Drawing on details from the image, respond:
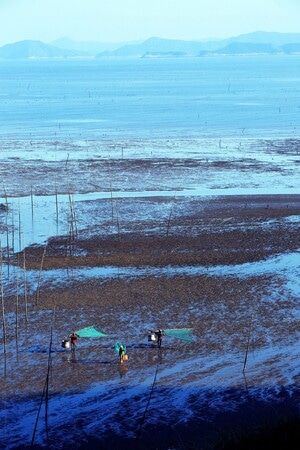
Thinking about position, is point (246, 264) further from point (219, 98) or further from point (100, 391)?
point (219, 98)

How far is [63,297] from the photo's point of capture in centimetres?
2756

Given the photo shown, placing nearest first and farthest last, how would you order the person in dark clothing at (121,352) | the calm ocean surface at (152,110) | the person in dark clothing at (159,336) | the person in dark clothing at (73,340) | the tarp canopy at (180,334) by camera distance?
the person in dark clothing at (121,352), the person in dark clothing at (73,340), the person in dark clothing at (159,336), the tarp canopy at (180,334), the calm ocean surface at (152,110)

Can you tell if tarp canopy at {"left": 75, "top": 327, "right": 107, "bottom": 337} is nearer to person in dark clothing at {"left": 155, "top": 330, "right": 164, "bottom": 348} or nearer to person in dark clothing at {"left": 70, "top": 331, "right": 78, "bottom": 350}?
person in dark clothing at {"left": 70, "top": 331, "right": 78, "bottom": 350}

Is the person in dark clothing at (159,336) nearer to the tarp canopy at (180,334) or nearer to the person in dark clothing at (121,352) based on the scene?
the tarp canopy at (180,334)

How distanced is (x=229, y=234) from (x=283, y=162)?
21133 mm

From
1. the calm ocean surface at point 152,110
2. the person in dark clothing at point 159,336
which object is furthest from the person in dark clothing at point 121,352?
the calm ocean surface at point 152,110

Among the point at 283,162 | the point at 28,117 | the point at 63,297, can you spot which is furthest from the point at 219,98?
the point at 63,297

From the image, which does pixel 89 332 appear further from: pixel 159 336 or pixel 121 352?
pixel 159 336

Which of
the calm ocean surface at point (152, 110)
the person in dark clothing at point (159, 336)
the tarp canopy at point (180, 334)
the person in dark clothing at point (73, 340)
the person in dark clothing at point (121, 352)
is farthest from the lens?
the calm ocean surface at point (152, 110)

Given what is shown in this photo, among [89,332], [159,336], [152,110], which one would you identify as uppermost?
[152,110]

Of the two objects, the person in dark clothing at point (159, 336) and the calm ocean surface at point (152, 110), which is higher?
the calm ocean surface at point (152, 110)

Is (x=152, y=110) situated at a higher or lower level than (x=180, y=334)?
higher

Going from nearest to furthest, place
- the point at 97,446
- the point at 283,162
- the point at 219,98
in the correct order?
the point at 97,446 < the point at 283,162 < the point at 219,98

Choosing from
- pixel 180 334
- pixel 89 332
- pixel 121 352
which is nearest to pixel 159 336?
pixel 180 334
